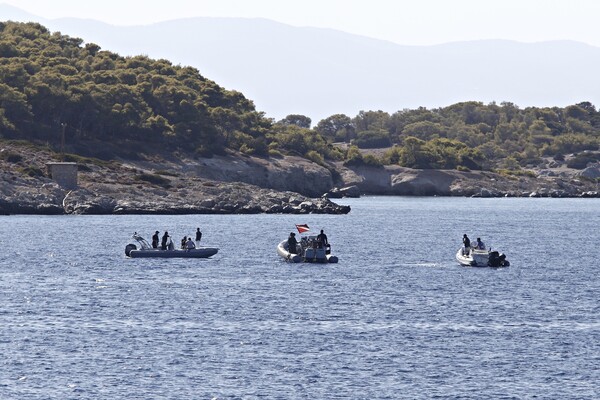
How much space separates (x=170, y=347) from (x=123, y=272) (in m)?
30.2

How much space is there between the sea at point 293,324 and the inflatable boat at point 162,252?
2.46 feet

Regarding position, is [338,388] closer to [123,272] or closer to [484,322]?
[484,322]

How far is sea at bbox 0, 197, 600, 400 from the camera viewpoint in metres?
44.3

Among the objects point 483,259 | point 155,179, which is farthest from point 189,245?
point 155,179

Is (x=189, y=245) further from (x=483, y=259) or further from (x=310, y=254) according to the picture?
(x=483, y=259)

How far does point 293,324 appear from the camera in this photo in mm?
57281

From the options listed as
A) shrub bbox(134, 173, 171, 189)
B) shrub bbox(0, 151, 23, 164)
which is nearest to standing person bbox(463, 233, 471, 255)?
shrub bbox(134, 173, 171, 189)

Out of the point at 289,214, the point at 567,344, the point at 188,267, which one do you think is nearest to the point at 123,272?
the point at 188,267

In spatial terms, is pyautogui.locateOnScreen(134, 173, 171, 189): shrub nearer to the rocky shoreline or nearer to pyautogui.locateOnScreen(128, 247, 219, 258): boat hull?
the rocky shoreline

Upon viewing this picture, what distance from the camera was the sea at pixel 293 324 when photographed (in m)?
44.3

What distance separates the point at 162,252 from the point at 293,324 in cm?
3424

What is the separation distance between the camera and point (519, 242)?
378 feet

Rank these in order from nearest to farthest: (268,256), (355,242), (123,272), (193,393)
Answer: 1. (193,393)
2. (123,272)
3. (268,256)
4. (355,242)

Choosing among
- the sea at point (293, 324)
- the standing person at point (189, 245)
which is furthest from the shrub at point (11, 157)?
the standing person at point (189, 245)
